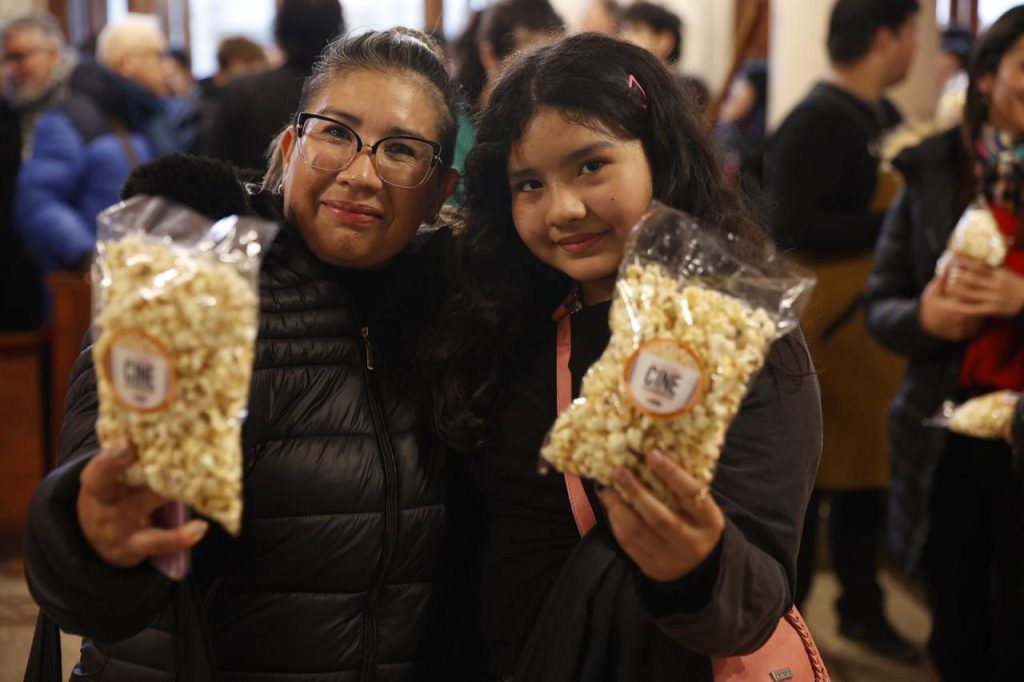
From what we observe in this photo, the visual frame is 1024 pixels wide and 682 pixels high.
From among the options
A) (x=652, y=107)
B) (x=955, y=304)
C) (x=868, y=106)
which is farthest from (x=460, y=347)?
(x=868, y=106)

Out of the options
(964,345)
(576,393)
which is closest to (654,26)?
(964,345)

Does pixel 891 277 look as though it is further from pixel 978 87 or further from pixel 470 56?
pixel 470 56

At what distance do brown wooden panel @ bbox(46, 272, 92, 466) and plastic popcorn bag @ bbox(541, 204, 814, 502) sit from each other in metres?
3.19

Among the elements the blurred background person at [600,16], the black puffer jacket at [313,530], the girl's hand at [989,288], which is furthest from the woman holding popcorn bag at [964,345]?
the blurred background person at [600,16]

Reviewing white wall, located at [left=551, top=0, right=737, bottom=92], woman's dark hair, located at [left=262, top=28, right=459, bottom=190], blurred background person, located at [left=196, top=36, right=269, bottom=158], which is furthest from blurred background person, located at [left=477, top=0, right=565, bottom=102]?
white wall, located at [left=551, top=0, right=737, bottom=92]

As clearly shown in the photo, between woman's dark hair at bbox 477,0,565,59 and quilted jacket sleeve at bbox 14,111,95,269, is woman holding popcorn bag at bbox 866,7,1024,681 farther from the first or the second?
quilted jacket sleeve at bbox 14,111,95,269

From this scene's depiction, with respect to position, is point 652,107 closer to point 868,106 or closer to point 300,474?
point 300,474

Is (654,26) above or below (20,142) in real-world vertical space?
above

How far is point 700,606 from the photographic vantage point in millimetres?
1313

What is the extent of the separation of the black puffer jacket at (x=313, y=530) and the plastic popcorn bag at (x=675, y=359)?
1.29 ft

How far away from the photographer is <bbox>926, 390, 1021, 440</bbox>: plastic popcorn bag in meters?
2.59

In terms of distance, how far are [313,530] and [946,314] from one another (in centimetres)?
176

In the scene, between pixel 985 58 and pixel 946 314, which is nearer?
pixel 946 314

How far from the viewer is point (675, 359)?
121 cm
